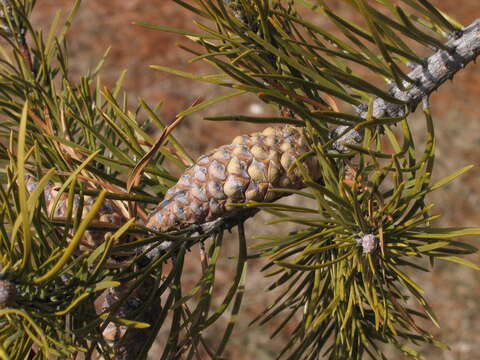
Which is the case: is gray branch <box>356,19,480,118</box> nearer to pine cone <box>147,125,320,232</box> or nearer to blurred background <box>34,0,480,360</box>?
pine cone <box>147,125,320,232</box>

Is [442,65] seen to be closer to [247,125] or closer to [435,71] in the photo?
[435,71]

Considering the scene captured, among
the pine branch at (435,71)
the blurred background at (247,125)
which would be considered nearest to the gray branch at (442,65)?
the pine branch at (435,71)

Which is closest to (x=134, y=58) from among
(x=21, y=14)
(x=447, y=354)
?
(x=447, y=354)

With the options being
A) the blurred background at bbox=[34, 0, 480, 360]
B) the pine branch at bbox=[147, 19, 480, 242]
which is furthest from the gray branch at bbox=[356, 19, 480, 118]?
the blurred background at bbox=[34, 0, 480, 360]

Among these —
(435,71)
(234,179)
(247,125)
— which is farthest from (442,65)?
(247,125)

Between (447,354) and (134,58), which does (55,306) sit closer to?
(447,354)

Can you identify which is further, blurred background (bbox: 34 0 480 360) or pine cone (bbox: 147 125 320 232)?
blurred background (bbox: 34 0 480 360)
